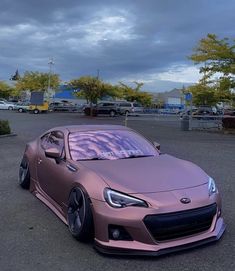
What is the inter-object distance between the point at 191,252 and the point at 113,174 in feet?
4.08

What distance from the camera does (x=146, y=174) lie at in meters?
5.00

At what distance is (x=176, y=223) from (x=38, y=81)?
72.4 metres

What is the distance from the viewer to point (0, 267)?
4.20m

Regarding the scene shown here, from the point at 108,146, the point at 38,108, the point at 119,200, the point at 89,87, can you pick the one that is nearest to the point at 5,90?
the point at 38,108

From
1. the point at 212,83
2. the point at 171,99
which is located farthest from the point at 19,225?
the point at 171,99

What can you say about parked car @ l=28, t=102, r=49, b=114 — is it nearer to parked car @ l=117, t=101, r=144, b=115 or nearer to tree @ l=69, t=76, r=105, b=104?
tree @ l=69, t=76, r=105, b=104

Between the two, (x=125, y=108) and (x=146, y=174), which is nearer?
(x=146, y=174)

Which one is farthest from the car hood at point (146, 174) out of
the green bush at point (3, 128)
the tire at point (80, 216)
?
the green bush at point (3, 128)

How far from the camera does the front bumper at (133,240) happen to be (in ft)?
14.2

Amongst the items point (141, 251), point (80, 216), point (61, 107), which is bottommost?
point (61, 107)

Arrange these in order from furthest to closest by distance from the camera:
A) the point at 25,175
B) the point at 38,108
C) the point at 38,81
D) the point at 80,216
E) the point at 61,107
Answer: the point at 38,81, the point at 61,107, the point at 38,108, the point at 25,175, the point at 80,216

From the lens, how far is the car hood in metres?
4.68

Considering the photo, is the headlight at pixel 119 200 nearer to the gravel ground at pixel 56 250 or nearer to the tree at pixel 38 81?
the gravel ground at pixel 56 250

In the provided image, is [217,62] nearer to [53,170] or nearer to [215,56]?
[215,56]
